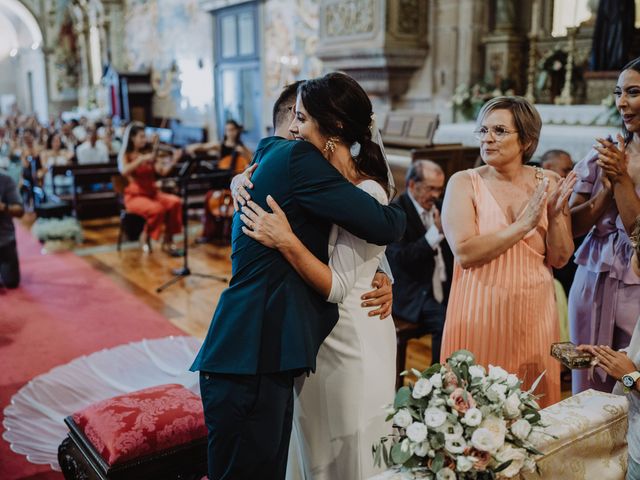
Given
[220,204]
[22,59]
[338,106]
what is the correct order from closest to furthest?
[338,106], [220,204], [22,59]

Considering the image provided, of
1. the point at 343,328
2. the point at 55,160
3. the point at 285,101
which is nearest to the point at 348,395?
the point at 343,328

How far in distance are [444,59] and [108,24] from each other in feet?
40.3

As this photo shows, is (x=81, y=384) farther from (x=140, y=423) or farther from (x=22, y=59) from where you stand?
(x=22, y=59)

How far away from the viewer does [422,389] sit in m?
1.44

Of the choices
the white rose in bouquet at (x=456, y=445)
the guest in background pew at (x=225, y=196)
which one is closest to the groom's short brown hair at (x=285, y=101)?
the white rose in bouquet at (x=456, y=445)

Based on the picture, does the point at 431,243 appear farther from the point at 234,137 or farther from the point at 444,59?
the point at 444,59

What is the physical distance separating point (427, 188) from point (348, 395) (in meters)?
1.96

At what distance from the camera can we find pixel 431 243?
3545mm

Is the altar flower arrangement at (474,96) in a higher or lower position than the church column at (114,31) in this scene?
lower

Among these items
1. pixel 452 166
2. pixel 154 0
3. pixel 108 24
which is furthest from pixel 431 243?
pixel 108 24

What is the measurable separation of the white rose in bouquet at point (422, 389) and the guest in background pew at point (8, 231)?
5214mm

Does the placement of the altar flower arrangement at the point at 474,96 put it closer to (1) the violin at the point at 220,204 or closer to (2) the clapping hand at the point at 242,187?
(1) the violin at the point at 220,204

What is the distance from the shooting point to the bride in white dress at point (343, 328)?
67.6 inches

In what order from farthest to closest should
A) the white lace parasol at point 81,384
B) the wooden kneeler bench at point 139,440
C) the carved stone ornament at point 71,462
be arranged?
the white lace parasol at point 81,384 < the carved stone ornament at point 71,462 < the wooden kneeler bench at point 139,440
